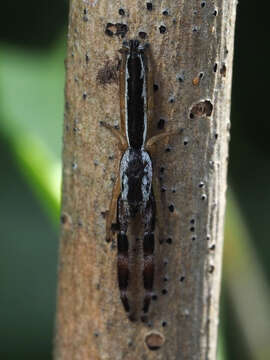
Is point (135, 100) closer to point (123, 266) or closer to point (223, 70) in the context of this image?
point (223, 70)

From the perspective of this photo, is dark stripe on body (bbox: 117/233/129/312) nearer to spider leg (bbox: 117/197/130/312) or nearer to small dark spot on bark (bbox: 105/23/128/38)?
spider leg (bbox: 117/197/130/312)

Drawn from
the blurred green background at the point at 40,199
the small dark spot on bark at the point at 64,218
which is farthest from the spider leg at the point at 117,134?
the blurred green background at the point at 40,199

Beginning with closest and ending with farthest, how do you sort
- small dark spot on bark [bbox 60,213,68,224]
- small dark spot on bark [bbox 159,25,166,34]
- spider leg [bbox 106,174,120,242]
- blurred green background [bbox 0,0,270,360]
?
1. small dark spot on bark [bbox 159,25,166,34]
2. spider leg [bbox 106,174,120,242]
3. small dark spot on bark [bbox 60,213,68,224]
4. blurred green background [bbox 0,0,270,360]

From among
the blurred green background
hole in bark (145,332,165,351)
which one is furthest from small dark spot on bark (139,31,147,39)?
the blurred green background

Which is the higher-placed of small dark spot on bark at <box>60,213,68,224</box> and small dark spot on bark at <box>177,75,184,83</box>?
small dark spot on bark at <box>177,75,184,83</box>

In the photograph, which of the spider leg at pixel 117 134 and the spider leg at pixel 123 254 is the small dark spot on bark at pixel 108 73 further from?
the spider leg at pixel 123 254

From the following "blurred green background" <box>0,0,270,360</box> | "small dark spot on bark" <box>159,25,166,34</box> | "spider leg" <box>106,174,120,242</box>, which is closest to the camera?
"small dark spot on bark" <box>159,25,166,34</box>

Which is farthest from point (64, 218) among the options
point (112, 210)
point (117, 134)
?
point (117, 134)

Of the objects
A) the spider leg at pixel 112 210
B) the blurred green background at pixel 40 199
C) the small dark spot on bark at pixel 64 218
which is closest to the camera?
the spider leg at pixel 112 210

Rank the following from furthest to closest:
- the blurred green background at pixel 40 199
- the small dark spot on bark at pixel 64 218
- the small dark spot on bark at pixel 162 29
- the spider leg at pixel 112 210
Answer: the blurred green background at pixel 40 199, the small dark spot on bark at pixel 64 218, the spider leg at pixel 112 210, the small dark spot on bark at pixel 162 29
